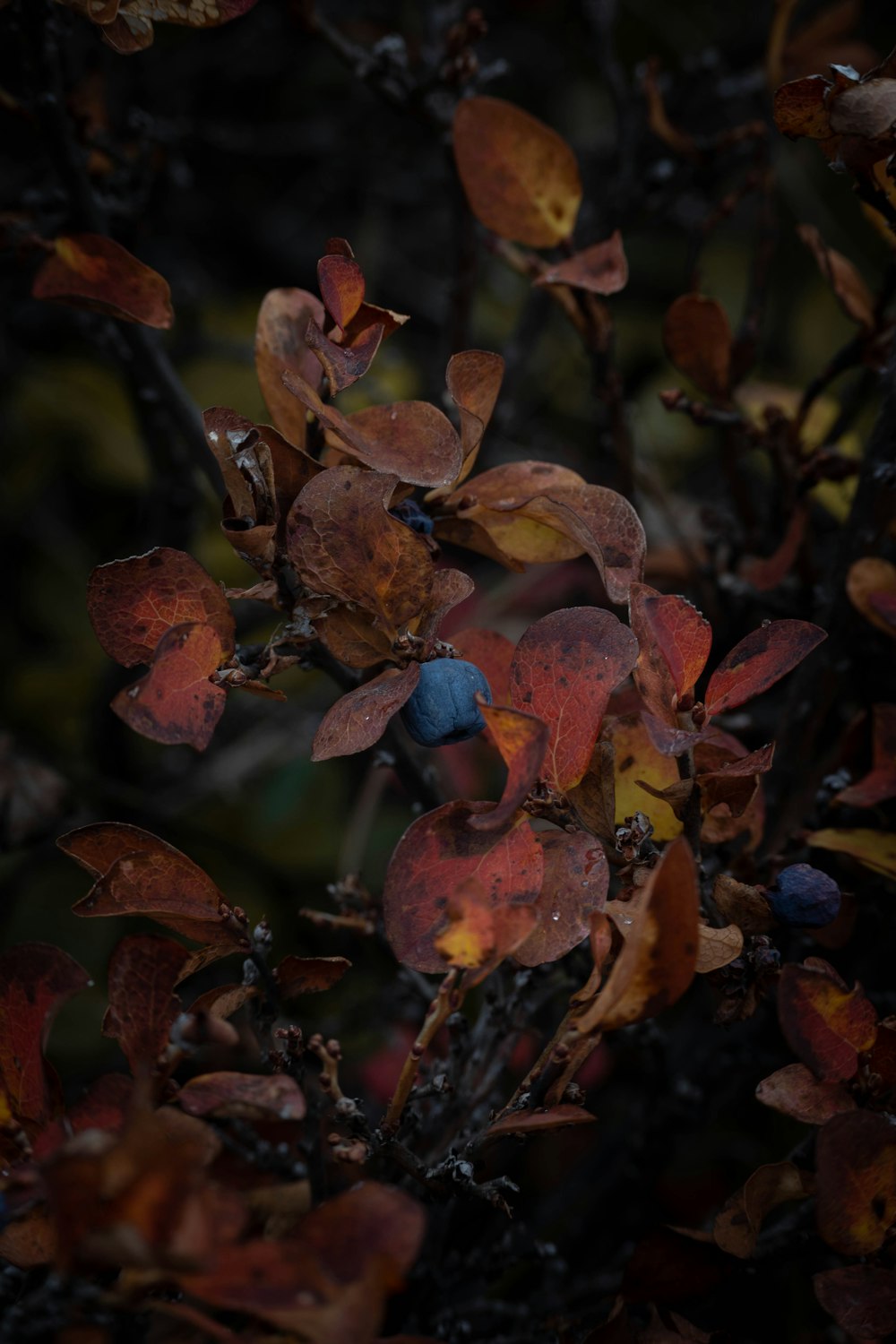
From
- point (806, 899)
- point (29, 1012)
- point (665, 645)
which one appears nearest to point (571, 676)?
point (665, 645)

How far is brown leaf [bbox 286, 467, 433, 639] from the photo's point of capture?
42 centimetres

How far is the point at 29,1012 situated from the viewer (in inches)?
17.0

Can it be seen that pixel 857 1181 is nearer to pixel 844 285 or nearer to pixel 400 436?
pixel 400 436

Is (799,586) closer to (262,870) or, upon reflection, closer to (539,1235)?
(539,1235)

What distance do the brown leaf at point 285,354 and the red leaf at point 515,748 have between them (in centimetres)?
17

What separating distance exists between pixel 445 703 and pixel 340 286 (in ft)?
0.59

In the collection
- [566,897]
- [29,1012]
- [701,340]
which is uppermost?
[701,340]

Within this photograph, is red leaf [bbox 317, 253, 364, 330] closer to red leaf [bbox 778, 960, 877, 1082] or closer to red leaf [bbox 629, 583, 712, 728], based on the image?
red leaf [bbox 629, 583, 712, 728]

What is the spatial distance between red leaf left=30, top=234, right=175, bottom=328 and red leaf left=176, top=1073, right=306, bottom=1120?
353 millimetres

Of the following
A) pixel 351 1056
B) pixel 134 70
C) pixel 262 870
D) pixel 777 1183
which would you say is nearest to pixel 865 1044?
pixel 777 1183

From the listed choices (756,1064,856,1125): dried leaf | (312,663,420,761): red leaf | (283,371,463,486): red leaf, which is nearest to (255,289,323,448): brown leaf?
(283,371,463,486): red leaf

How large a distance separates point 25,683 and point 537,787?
34.2 inches

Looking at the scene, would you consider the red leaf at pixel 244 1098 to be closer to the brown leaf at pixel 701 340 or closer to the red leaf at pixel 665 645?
the red leaf at pixel 665 645

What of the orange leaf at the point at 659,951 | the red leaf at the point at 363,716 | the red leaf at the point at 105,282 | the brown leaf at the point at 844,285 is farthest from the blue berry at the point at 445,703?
the brown leaf at the point at 844,285
